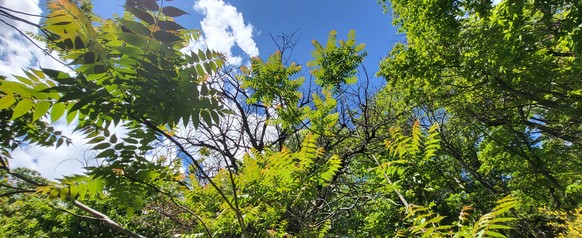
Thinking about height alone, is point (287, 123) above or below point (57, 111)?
above

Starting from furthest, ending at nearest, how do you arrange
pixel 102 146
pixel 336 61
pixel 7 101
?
pixel 336 61 → pixel 102 146 → pixel 7 101

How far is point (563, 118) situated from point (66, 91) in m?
14.6

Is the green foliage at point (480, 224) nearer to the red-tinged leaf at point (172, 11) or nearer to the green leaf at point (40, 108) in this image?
the red-tinged leaf at point (172, 11)

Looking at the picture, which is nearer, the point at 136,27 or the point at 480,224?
the point at 136,27

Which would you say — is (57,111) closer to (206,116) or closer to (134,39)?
(134,39)

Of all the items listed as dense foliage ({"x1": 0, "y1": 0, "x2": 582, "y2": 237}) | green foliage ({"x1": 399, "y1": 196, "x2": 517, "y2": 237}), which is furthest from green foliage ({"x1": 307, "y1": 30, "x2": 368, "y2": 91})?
green foliage ({"x1": 399, "y1": 196, "x2": 517, "y2": 237})

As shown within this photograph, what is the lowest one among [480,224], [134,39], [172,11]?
[480,224]

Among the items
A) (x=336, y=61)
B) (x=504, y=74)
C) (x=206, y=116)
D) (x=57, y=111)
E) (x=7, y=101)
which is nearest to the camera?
(x=7, y=101)

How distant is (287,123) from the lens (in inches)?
225

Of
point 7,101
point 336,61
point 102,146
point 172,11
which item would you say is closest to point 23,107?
point 7,101

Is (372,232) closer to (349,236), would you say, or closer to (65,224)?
(349,236)

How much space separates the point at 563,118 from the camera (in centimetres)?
1064

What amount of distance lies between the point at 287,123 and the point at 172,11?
15.2 ft

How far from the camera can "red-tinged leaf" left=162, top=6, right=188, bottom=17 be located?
3.67 feet
